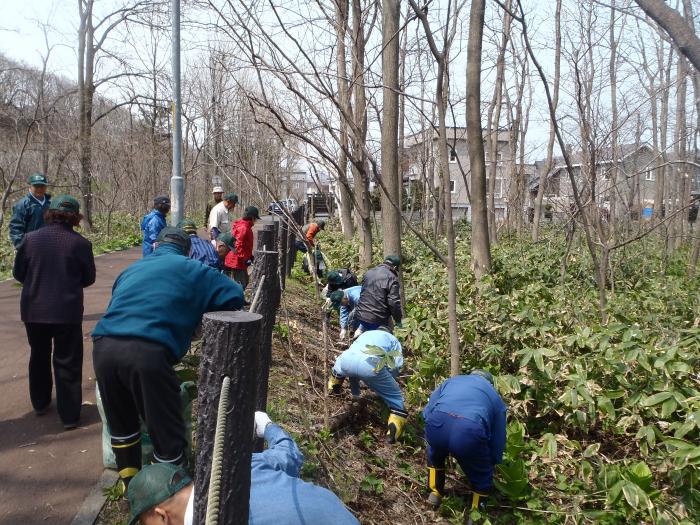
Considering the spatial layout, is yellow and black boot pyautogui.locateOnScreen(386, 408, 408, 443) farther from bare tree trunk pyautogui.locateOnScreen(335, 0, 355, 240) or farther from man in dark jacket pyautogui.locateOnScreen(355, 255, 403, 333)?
bare tree trunk pyautogui.locateOnScreen(335, 0, 355, 240)

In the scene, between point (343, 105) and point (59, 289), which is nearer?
point (59, 289)

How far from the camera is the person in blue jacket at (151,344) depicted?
9.98 feet

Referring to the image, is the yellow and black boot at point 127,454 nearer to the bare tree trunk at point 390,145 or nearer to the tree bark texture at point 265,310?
the tree bark texture at point 265,310

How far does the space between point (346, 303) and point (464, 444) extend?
4.14 metres

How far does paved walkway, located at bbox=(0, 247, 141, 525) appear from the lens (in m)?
3.45

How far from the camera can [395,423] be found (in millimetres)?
5297

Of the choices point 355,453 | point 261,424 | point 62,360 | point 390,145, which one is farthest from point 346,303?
point 261,424

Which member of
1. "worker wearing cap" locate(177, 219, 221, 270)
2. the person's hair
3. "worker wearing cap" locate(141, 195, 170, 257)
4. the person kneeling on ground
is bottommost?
the person kneeling on ground

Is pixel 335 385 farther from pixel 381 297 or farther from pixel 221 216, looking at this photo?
pixel 221 216

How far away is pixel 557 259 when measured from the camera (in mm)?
11930

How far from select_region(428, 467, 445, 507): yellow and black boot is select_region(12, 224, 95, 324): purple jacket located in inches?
116

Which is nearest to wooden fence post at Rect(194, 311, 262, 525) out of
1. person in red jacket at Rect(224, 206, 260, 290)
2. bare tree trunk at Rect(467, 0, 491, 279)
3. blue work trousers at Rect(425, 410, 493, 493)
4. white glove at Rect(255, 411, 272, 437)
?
white glove at Rect(255, 411, 272, 437)

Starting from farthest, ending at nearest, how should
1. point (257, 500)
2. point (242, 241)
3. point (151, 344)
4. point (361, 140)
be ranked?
point (242, 241) → point (361, 140) → point (151, 344) → point (257, 500)

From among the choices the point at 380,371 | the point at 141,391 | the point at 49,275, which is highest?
the point at 49,275
